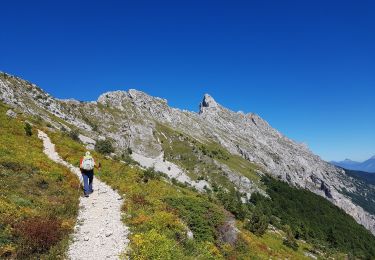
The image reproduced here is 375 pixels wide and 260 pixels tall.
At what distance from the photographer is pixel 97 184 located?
29.8 metres

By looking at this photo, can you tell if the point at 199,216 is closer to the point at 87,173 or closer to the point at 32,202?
the point at 87,173

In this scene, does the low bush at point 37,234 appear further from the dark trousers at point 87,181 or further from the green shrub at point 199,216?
the green shrub at point 199,216

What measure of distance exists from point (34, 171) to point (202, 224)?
46.9 ft

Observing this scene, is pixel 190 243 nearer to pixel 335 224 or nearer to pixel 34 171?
pixel 34 171

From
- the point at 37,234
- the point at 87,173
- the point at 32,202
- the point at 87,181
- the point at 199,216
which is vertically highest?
the point at 87,173

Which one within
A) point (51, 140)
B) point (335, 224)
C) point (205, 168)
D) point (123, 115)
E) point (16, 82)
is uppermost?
point (123, 115)

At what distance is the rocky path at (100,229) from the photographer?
Result: 16109 millimetres

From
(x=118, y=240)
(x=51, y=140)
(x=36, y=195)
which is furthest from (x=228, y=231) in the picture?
(x=51, y=140)

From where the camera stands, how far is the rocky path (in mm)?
16109

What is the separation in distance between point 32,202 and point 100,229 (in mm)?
5343

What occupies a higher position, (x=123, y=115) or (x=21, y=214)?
(x=123, y=115)

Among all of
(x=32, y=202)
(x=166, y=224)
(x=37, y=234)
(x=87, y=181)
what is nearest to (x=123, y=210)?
(x=166, y=224)

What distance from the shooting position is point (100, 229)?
18.8 metres

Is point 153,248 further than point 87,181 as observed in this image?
No
